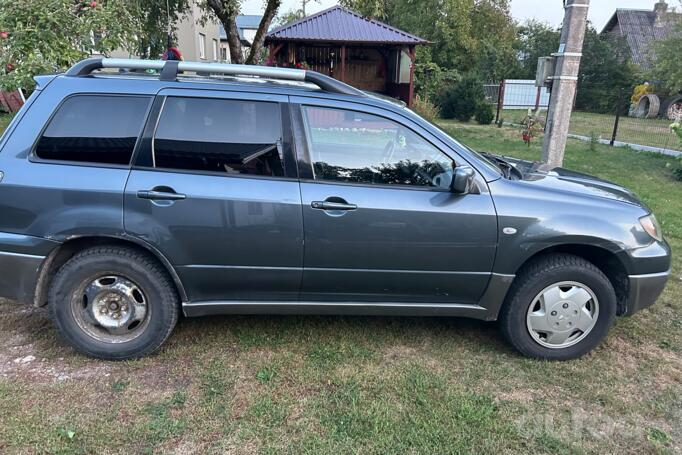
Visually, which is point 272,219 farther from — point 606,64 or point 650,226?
point 606,64

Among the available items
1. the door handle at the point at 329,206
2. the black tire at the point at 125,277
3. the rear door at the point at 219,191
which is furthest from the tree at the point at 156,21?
the door handle at the point at 329,206

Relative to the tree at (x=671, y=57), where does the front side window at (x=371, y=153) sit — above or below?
below

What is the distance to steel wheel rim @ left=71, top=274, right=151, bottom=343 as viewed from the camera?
3146 millimetres

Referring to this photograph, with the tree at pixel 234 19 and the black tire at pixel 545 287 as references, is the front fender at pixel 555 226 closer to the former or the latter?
the black tire at pixel 545 287

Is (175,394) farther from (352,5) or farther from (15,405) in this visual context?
(352,5)

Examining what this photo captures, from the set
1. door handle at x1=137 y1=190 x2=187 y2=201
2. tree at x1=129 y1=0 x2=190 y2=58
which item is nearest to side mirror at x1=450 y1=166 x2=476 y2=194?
door handle at x1=137 y1=190 x2=187 y2=201

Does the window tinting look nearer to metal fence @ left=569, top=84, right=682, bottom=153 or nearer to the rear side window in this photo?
the rear side window

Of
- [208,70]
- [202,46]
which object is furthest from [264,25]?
[202,46]

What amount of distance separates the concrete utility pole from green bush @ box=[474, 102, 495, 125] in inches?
596

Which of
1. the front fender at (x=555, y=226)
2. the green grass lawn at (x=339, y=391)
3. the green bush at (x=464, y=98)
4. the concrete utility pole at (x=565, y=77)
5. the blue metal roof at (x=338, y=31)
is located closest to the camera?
the green grass lawn at (x=339, y=391)

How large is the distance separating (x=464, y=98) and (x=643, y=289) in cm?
1854

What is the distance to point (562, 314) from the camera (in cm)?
328

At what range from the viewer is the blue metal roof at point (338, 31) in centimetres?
1536

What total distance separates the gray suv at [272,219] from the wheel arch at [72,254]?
0.04 feet
